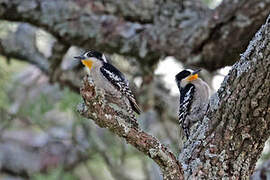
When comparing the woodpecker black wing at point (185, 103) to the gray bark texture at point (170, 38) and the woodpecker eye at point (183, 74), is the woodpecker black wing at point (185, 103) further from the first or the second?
the gray bark texture at point (170, 38)

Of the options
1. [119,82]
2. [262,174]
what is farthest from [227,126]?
[262,174]

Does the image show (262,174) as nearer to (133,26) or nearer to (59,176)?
(133,26)

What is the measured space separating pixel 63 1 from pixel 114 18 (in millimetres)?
581

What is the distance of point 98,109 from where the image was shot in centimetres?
297

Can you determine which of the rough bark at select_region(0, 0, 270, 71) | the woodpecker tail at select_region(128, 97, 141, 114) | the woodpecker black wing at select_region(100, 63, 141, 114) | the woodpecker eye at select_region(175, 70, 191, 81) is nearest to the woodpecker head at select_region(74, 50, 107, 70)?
the woodpecker black wing at select_region(100, 63, 141, 114)

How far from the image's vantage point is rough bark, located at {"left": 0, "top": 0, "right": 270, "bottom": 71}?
552 centimetres

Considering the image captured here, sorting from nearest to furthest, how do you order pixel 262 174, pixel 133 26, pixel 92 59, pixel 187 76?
pixel 262 174 → pixel 92 59 → pixel 187 76 → pixel 133 26

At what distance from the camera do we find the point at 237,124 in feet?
10.6

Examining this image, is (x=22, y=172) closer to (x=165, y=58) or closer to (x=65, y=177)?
(x=65, y=177)

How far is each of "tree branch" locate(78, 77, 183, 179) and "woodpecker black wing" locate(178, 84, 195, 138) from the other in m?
1.60

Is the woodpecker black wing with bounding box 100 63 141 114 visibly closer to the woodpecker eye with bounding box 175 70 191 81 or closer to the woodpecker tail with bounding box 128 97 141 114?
the woodpecker tail with bounding box 128 97 141 114

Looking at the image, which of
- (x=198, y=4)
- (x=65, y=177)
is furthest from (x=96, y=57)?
(x=65, y=177)

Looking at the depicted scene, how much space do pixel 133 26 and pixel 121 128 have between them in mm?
2973

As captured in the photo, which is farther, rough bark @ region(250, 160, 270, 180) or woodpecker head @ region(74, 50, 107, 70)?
woodpecker head @ region(74, 50, 107, 70)
